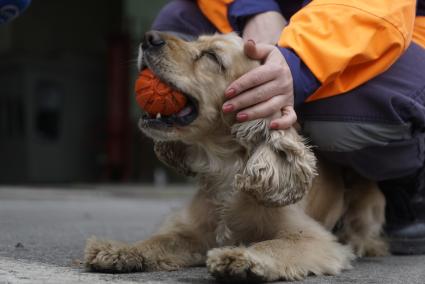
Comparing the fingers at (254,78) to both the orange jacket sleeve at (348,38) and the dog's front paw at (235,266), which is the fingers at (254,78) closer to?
the orange jacket sleeve at (348,38)

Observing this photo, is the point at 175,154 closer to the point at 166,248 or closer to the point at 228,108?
the point at 166,248

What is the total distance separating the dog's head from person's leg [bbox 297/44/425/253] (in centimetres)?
39

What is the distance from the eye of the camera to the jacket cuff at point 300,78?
2.91 metres

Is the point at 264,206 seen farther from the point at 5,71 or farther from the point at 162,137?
the point at 5,71

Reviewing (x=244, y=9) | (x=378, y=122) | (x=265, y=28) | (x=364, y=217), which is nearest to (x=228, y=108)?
(x=378, y=122)

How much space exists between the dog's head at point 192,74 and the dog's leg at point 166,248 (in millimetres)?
341

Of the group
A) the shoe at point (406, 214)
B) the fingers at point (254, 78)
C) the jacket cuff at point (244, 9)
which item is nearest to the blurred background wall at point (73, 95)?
the shoe at point (406, 214)

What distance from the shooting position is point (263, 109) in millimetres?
2807

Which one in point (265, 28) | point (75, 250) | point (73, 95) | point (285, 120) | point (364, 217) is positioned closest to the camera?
point (285, 120)

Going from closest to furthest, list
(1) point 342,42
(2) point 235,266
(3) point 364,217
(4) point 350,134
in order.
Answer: (2) point 235,266 < (1) point 342,42 < (4) point 350,134 < (3) point 364,217

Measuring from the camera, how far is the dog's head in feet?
9.70

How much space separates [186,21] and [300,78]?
1219 mm

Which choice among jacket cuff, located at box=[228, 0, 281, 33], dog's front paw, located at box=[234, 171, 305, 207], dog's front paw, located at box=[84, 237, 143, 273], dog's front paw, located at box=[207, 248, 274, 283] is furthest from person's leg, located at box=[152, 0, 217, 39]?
dog's front paw, located at box=[207, 248, 274, 283]

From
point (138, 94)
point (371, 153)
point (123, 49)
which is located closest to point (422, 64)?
point (371, 153)
